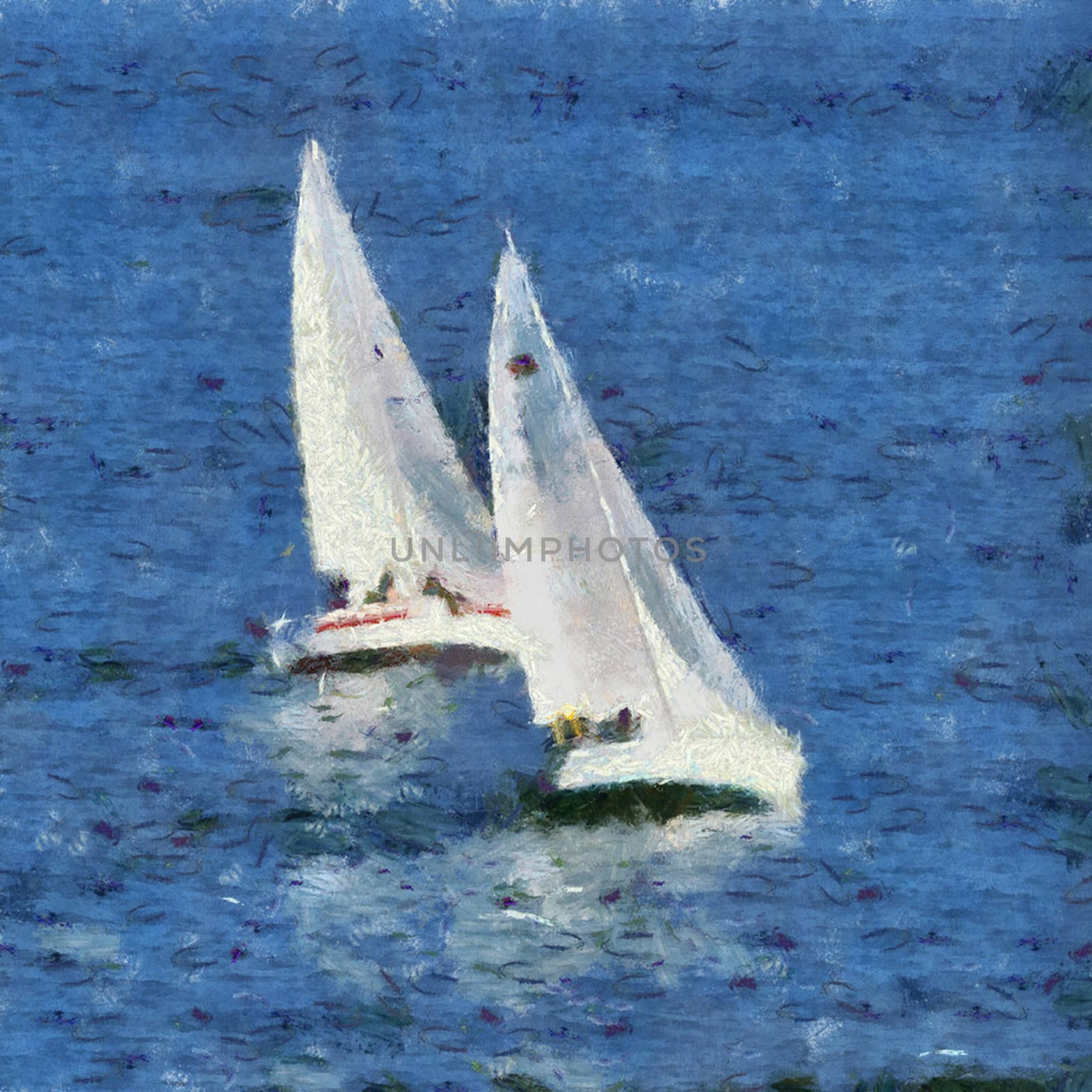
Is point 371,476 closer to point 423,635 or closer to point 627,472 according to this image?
point 423,635

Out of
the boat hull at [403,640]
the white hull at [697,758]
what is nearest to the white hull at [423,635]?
the boat hull at [403,640]

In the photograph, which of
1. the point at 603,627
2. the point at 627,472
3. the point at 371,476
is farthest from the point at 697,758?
the point at 371,476

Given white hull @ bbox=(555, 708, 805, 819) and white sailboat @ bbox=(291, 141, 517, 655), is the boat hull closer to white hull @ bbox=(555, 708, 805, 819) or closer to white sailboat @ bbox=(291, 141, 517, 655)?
white sailboat @ bbox=(291, 141, 517, 655)

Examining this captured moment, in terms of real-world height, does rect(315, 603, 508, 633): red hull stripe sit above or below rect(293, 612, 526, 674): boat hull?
above

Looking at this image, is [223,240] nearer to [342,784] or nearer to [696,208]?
[696,208]

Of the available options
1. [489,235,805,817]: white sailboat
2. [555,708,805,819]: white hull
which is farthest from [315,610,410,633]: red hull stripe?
[555,708,805,819]: white hull

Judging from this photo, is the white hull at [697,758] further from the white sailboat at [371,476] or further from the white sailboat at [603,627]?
the white sailboat at [371,476]

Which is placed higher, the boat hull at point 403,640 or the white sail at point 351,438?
the white sail at point 351,438
